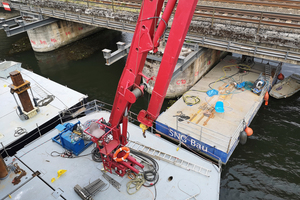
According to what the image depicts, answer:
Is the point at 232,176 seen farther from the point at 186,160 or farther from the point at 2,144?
the point at 2,144

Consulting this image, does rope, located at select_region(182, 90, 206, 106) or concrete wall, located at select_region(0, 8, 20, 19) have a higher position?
concrete wall, located at select_region(0, 8, 20, 19)

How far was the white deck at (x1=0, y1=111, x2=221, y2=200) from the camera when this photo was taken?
10.4 m

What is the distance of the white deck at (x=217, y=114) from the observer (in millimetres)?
13935

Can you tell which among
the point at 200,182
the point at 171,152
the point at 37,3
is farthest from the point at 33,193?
the point at 37,3

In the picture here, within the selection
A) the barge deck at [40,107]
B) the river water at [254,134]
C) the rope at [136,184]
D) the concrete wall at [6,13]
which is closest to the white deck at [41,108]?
the barge deck at [40,107]

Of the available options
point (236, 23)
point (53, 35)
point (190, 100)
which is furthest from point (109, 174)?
point (53, 35)

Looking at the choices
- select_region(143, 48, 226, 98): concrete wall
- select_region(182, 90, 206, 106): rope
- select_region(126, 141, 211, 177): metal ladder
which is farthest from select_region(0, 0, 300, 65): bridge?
select_region(126, 141, 211, 177): metal ladder

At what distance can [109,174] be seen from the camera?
37.5 ft

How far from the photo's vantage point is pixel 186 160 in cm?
1211

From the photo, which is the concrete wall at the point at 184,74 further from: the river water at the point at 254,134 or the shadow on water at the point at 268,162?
the shadow on water at the point at 268,162

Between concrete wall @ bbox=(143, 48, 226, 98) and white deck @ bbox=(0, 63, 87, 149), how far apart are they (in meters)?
6.24

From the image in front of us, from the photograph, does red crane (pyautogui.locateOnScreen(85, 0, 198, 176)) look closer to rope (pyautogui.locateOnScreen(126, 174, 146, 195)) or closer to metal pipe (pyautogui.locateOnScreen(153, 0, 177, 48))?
metal pipe (pyautogui.locateOnScreen(153, 0, 177, 48))

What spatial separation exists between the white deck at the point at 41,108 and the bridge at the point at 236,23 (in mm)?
9230

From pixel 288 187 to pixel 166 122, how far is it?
8.52 m
